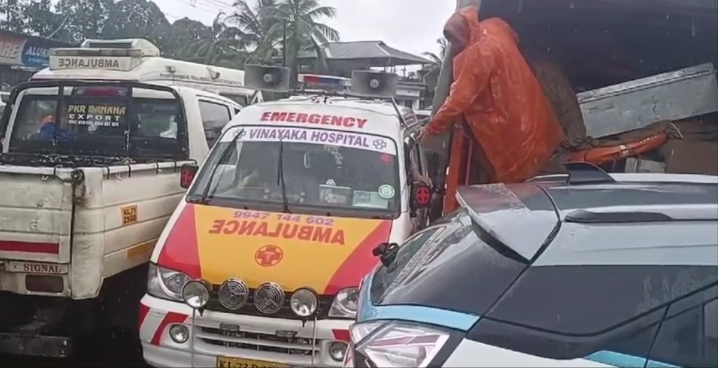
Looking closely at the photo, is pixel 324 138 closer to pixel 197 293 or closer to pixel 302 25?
pixel 197 293

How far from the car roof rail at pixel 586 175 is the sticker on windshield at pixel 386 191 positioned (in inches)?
102

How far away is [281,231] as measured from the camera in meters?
5.02

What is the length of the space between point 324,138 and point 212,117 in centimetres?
217

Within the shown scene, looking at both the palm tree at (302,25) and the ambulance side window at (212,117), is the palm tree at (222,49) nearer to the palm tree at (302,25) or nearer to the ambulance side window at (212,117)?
the palm tree at (302,25)

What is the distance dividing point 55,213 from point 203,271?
896mm

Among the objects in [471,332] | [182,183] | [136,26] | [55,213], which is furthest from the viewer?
[136,26]

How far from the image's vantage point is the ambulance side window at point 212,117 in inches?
295

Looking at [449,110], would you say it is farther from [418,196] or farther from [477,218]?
[477,218]

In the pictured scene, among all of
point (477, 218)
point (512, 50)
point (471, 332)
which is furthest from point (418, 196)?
point (471, 332)

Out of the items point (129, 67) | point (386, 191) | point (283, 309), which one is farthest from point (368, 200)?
point (129, 67)

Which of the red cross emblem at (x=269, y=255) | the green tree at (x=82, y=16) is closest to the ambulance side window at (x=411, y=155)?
the red cross emblem at (x=269, y=255)

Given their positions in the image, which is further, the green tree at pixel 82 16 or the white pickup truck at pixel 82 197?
the green tree at pixel 82 16

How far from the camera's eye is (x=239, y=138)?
6008 mm

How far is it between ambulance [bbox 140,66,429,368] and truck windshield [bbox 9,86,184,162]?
121cm
